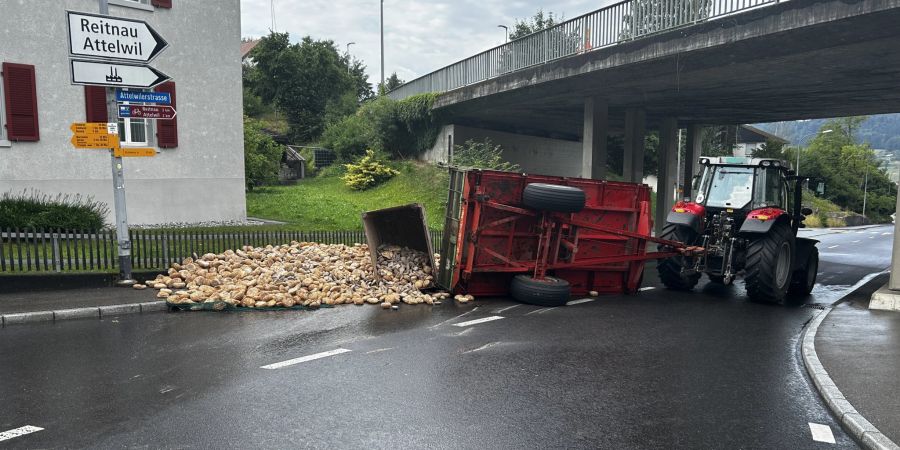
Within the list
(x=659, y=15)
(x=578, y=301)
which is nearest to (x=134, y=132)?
(x=578, y=301)

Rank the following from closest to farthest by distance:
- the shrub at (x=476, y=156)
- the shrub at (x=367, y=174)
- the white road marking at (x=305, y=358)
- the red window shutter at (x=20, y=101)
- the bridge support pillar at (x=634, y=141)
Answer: the white road marking at (x=305, y=358) → the red window shutter at (x=20, y=101) → the bridge support pillar at (x=634, y=141) → the shrub at (x=476, y=156) → the shrub at (x=367, y=174)

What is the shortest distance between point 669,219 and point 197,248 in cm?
920

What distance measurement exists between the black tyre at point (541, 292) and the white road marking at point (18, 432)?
705 cm

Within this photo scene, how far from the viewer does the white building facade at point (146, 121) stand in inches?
568

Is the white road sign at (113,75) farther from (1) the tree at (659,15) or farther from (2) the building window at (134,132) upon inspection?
(1) the tree at (659,15)

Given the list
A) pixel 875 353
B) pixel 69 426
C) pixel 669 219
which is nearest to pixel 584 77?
pixel 669 219

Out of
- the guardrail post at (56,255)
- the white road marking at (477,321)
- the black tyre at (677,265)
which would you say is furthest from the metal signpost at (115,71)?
the black tyre at (677,265)

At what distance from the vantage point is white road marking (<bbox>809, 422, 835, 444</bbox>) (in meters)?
4.86

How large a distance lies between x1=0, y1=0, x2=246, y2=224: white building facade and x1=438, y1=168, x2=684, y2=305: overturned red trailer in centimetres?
967

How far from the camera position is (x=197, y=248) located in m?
11.8

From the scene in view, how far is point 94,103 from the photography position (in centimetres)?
1549

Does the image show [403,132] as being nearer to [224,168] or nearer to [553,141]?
[553,141]

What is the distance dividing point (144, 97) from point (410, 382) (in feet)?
24.5

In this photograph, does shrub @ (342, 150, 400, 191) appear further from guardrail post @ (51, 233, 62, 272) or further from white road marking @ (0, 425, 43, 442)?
white road marking @ (0, 425, 43, 442)
